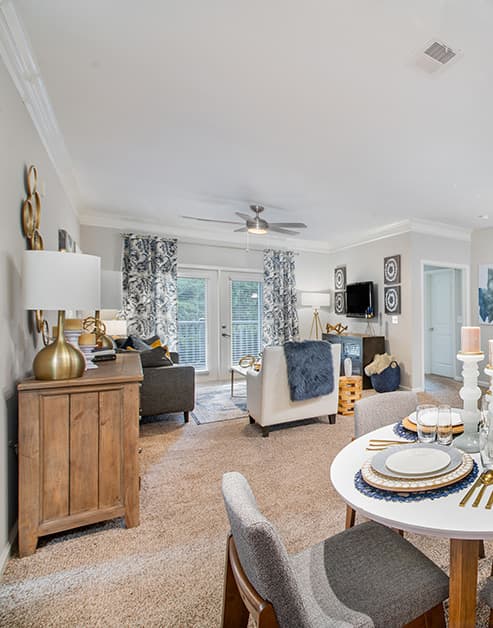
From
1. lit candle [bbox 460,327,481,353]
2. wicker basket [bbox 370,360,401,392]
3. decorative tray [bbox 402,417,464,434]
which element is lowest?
wicker basket [bbox 370,360,401,392]

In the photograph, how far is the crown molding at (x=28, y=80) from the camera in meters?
1.58

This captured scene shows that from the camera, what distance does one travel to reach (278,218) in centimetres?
496

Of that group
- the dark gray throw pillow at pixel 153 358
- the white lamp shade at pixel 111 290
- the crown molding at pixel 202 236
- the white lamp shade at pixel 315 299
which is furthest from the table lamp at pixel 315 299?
the white lamp shade at pixel 111 290

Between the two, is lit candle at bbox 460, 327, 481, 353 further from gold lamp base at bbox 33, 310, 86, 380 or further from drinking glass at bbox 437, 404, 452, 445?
gold lamp base at bbox 33, 310, 86, 380

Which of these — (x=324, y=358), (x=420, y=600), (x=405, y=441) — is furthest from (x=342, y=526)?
(x=324, y=358)

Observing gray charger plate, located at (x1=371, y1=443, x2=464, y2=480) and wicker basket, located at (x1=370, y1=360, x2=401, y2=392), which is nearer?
gray charger plate, located at (x1=371, y1=443, x2=464, y2=480)

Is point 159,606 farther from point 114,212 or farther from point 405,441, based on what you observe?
point 114,212

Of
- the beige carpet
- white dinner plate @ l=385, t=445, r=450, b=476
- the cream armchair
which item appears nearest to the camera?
white dinner plate @ l=385, t=445, r=450, b=476

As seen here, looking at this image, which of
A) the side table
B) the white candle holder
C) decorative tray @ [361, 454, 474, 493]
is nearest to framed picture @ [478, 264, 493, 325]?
the side table

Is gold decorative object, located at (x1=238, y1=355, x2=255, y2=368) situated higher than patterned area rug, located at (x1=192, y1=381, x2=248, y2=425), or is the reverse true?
gold decorative object, located at (x1=238, y1=355, x2=255, y2=368)

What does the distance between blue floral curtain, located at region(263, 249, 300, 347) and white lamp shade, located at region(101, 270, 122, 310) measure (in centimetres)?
301

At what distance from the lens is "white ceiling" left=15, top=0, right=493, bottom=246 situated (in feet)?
5.11

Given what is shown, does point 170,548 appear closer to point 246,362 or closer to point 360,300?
point 246,362

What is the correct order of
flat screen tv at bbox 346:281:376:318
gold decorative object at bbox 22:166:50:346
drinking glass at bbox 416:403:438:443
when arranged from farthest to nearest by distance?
flat screen tv at bbox 346:281:376:318 < gold decorative object at bbox 22:166:50:346 < drinking glass at bbox 416:403:438:443
